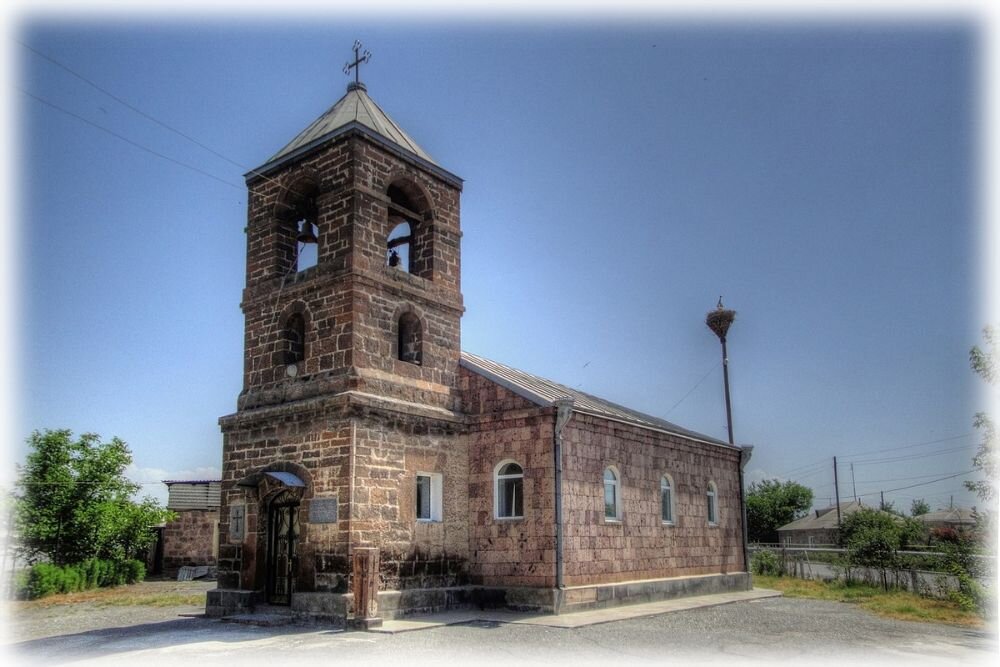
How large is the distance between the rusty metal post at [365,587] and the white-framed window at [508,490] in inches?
141

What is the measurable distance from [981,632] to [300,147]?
15963 millimetres

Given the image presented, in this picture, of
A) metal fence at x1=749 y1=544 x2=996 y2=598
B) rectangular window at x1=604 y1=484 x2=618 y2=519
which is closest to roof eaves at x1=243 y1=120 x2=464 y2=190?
rectangular window at x1=604 y1=484 x2=618 y2=519

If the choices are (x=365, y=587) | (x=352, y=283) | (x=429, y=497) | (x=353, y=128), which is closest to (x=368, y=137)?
(x=353, y=128)

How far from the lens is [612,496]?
18812 millimetres

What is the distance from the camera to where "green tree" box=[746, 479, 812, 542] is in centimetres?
6650

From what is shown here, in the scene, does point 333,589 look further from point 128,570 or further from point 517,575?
point 128,570

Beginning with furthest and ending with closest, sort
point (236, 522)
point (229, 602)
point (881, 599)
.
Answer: point (881, 599), point (236, 522), point (229, 602)

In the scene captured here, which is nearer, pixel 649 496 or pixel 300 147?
pixel 300 147

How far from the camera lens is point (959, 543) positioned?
781 inches

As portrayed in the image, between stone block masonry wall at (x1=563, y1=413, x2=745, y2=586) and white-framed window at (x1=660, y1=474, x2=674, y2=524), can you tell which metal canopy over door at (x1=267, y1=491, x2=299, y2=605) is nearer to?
stone block masonry wall at (x1=563, y1=413, x2=745, y2=586)

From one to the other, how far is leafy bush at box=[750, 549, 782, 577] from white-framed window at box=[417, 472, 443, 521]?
51.6 feet

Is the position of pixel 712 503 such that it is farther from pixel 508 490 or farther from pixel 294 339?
pixel 294 339

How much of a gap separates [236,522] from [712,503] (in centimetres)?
1272

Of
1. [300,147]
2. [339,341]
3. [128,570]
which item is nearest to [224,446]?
[339,341]
